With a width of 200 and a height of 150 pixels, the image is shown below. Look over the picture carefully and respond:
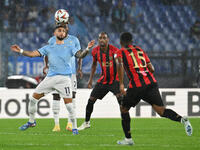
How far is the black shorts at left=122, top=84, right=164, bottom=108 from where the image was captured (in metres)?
5.65

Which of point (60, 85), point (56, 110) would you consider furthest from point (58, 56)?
point (56, 110)

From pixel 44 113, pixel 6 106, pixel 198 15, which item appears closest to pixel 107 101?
pixel 44 113

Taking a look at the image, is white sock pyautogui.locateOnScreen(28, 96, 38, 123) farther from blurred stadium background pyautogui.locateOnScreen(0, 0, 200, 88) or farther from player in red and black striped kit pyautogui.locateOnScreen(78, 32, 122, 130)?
blurred stadium background pyautogui.locateOnScreen(0, 0, 200, 88)

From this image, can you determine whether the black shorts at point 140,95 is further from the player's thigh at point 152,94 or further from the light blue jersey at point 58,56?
the light blue jersey at point 58,56

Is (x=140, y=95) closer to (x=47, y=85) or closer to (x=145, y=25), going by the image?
(x=47, y=85)

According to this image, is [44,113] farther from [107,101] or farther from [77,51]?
[77,51]

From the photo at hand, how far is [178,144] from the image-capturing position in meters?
5.78

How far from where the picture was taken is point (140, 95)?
18.7ft

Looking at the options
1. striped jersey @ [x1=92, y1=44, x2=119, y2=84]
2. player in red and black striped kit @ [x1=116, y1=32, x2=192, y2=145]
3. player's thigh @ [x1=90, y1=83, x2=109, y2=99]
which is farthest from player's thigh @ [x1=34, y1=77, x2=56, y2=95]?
player in red and black striped kit @ [x1=116, y1=32, x2=192, y2=145]

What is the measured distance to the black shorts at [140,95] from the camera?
5.65m

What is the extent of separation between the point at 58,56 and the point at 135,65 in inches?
63.8

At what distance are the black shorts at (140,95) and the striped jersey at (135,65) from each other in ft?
0.19

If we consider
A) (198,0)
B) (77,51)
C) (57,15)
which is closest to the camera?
(77,51)

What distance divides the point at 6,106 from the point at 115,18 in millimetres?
6199
